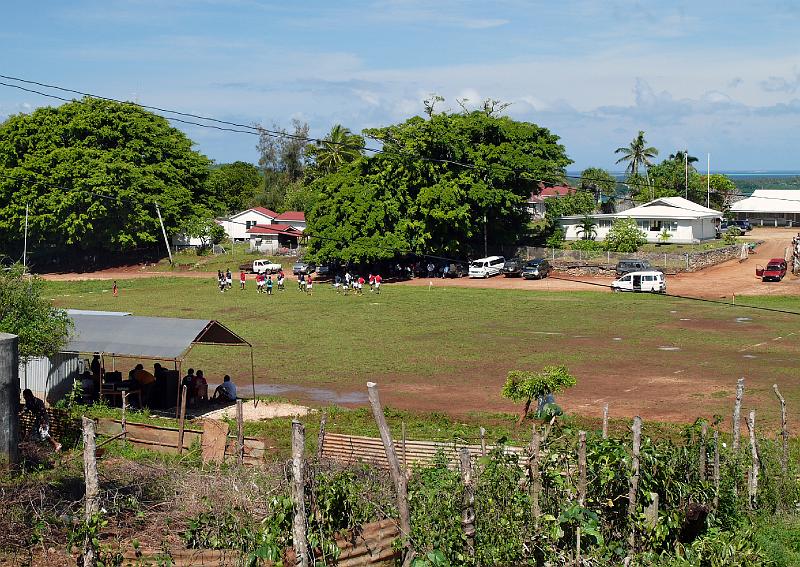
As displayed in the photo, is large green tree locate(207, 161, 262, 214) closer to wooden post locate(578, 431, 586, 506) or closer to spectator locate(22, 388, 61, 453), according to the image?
spectator locate(22, 388, 61, 453)

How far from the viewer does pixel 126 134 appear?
7650cm

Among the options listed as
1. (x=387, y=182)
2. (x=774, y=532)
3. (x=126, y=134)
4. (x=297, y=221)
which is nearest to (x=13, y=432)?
(x=774, y=532)

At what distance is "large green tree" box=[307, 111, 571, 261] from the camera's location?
208 feet

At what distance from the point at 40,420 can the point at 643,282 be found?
132ft

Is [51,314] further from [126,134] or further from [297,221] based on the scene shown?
[297,221]

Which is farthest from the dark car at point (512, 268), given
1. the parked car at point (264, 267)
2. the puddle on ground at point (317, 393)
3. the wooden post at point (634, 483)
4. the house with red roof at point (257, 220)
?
the wooden post at point (634, 483)

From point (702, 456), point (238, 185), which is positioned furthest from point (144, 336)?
point (238, 185)

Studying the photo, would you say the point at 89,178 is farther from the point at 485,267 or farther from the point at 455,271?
the point at 485,267

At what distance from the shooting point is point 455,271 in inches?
2598

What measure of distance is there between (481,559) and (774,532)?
14.9 feet

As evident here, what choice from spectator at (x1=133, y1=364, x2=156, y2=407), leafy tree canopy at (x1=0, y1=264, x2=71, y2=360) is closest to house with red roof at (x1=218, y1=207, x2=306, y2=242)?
spectator at (x1=133, y1=364, x2=156, y2=407)

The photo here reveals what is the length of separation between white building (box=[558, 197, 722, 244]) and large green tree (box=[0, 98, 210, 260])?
99.6ft

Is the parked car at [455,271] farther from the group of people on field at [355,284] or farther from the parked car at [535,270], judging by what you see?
the group of people on field at [355,284]

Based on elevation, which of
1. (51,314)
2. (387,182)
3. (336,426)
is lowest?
(336,426)
